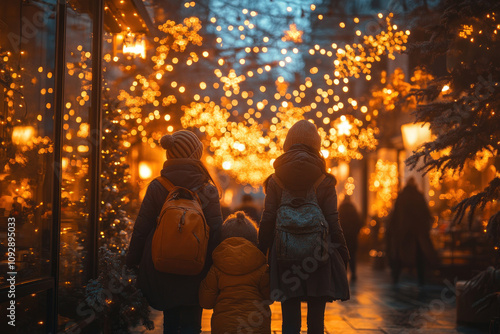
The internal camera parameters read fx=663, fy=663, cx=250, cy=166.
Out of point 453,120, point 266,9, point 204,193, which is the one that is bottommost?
point 204,193

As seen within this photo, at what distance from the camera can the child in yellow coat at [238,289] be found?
477cm

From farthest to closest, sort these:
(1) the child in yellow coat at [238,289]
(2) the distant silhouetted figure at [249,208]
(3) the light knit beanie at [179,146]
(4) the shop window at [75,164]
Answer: (2) the distant silhouetted figure at [249,208]
(4) the shop window at [75,164]
(3) the light knit beanie at [179,146]
(1) the child in yellow coat at [238,289]

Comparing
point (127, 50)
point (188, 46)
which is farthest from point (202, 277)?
point (188, 46)

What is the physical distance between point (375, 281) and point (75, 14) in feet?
32.8

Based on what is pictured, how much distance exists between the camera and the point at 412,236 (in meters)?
13.6

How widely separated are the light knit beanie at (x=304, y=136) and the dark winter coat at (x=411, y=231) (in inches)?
344

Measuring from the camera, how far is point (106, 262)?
633cm

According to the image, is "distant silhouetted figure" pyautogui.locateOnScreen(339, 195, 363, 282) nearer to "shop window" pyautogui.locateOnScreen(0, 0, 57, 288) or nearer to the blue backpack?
the blue backpack

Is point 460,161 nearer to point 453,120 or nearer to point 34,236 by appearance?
point 453,120

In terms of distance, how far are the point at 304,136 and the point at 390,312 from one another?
5088 millimetres

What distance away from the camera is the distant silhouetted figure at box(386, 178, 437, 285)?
13.5 m

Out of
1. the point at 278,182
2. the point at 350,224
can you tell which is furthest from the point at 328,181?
the point at 350,224

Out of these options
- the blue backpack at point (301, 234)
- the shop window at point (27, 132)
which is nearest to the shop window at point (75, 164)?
the shop window at point (27, 132)

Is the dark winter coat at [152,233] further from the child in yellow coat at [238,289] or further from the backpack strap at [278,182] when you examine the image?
the backpack strap at [278,182]
